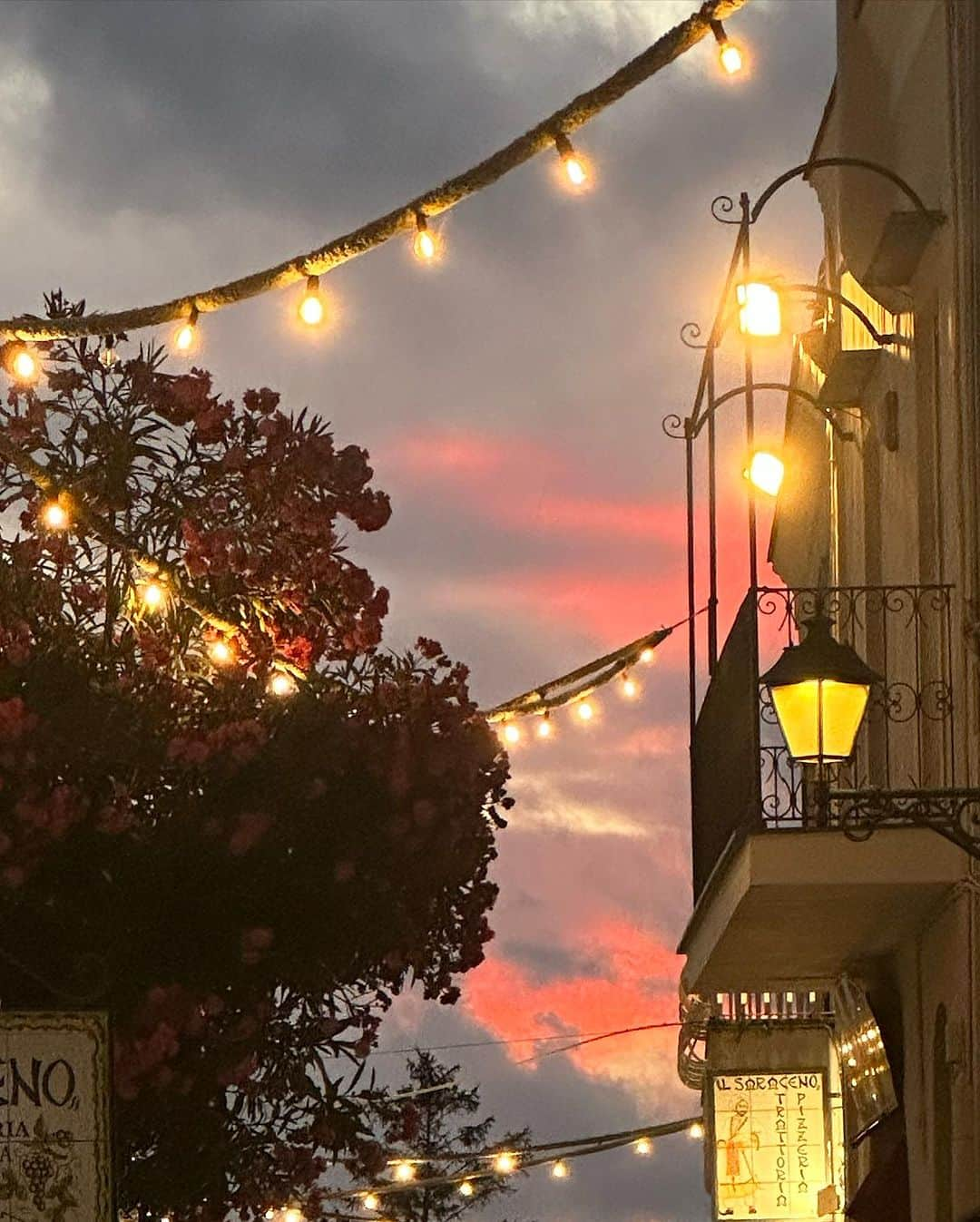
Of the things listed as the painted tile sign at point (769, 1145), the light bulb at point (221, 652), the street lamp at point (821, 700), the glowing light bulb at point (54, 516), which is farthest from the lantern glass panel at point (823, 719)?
the painted tile sign at point (769, 1145)

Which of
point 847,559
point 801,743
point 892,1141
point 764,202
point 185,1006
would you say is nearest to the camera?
point 801,743

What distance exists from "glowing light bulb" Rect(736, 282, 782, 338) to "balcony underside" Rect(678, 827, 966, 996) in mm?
2669

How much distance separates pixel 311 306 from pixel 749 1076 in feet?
33.9

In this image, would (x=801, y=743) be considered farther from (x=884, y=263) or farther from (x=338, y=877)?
(x=884, y=263)

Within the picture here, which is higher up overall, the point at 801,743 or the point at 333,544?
the point at 333,544

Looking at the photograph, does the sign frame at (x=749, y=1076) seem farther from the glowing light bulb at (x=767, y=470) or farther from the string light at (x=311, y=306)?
the string light at (x=311, y=306)

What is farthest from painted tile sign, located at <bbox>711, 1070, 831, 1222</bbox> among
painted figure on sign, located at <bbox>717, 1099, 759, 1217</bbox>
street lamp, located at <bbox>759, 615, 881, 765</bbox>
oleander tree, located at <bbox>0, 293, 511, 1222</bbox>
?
street lamp, located at <bbox>759, 615, 881, 765</bbox>

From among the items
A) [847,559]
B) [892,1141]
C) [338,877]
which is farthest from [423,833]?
[847,559]

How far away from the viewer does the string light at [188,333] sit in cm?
1077

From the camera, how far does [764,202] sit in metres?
13.0

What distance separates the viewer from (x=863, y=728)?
16.0 metres

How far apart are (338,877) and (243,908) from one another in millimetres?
456

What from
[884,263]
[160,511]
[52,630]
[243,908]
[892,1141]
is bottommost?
[892,1141]

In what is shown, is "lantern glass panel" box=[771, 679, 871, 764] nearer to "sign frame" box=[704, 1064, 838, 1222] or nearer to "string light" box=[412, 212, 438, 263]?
"string light" box=[412, 212, 438, 263]
